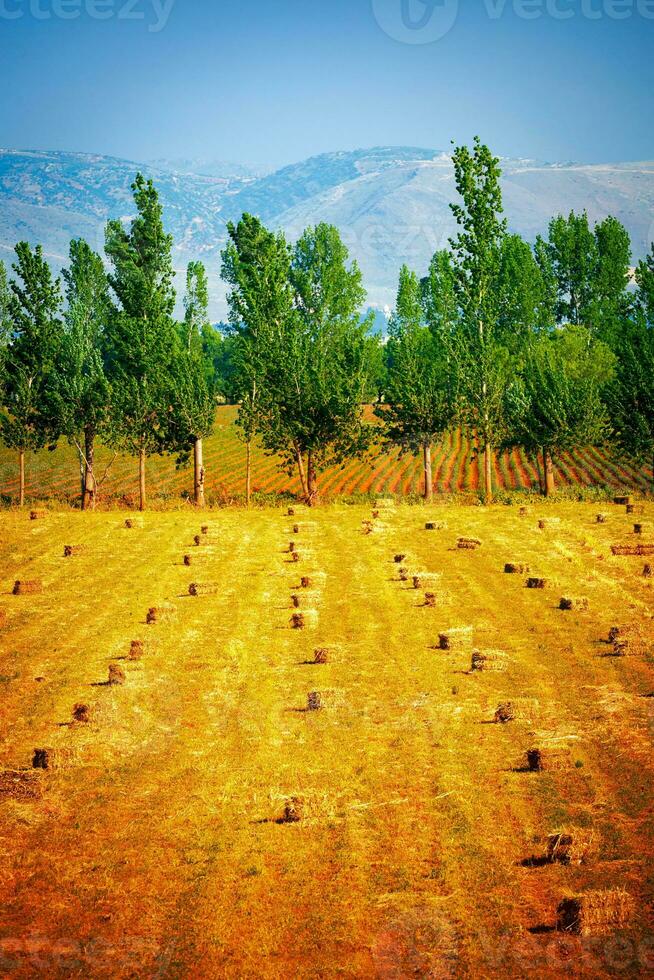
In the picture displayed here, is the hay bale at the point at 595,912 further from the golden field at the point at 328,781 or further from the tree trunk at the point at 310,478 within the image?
the tree trunk at the point at 310,478

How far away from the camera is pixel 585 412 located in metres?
61.4

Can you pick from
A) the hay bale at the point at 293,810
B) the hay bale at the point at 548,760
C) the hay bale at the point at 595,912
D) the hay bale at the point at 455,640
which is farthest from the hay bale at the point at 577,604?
the hay bale at the point at 595,912

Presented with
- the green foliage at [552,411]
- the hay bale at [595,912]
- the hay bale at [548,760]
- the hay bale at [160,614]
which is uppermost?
the green foliage at [552,411]

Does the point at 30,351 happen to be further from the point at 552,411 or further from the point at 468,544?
the point at 468,544

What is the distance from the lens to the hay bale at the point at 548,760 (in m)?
15.7

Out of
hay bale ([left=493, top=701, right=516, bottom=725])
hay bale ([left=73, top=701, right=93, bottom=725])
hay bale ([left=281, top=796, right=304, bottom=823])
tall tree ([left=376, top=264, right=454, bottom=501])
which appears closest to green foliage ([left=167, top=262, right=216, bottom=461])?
tall tree ([left=376, top=264, right=454, bottom=501])

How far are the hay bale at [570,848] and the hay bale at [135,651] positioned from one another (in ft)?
42.5

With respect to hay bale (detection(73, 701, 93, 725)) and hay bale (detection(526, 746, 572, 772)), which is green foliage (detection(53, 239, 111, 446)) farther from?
hay bale (detection(526, 746, 572, 772))

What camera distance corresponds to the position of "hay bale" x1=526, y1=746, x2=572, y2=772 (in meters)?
15.7

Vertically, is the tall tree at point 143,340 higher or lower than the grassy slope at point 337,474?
higher

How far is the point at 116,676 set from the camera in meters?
21.1

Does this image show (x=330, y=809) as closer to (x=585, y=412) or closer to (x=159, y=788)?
(x=159, y=788)

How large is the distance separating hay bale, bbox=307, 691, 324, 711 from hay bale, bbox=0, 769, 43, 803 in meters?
5.88

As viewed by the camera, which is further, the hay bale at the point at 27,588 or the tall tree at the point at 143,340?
the tall tree at the point at 143,340
